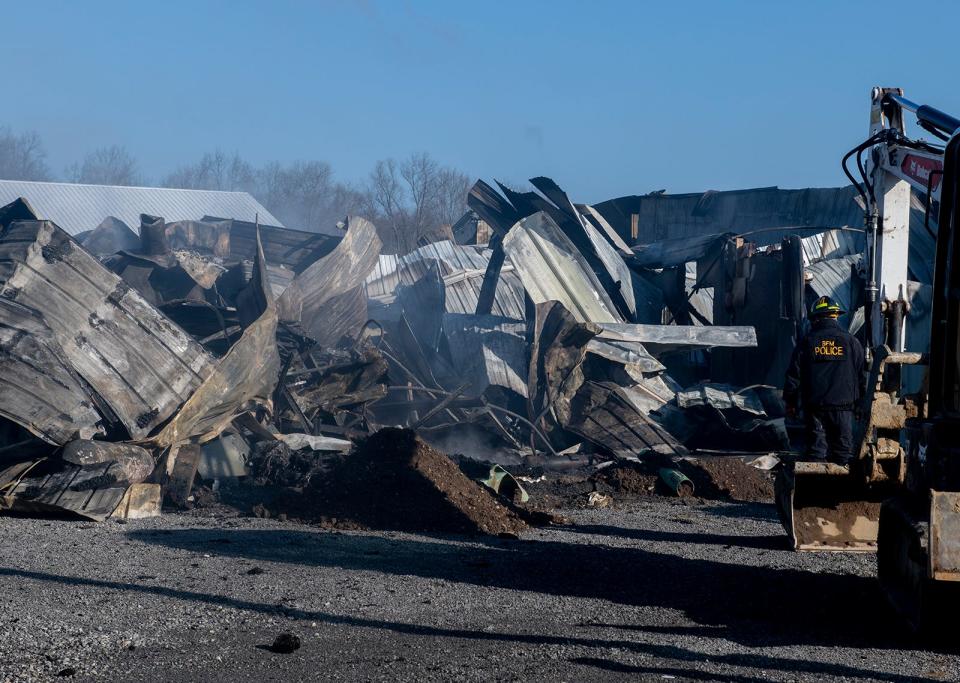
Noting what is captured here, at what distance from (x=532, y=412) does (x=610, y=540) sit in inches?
192

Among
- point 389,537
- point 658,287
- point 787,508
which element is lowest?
point 389,537

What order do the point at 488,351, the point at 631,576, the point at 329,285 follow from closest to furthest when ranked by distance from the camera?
the point at 631,576 < the point at 488,351 < the point at 329,285

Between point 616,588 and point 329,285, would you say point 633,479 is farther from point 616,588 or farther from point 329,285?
point 329,285

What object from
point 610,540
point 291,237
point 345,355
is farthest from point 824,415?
point 291,237

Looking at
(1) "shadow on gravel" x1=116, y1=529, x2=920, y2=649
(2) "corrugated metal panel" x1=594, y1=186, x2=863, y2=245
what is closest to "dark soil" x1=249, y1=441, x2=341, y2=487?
(1) "shadow on gravel" x1=116, y1=529, x2=920, y2=649

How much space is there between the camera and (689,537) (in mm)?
8117

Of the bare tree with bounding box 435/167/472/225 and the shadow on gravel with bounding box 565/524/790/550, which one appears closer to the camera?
the shadow on gravel with bounding box 565/524/790/550

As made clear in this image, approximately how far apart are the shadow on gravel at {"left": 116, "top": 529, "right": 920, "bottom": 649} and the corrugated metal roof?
25962 mm

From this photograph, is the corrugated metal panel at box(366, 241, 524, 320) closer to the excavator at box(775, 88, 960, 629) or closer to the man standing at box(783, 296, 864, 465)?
the man standing at box(783, 296, 864, 465)

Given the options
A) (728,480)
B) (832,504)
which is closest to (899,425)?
(832,504)

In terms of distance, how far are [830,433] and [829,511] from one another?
730 millimetres

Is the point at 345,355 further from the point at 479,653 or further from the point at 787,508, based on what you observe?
the point at 479,653

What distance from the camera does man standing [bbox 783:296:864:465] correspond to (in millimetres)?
7379

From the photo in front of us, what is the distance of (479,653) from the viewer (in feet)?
15.2
